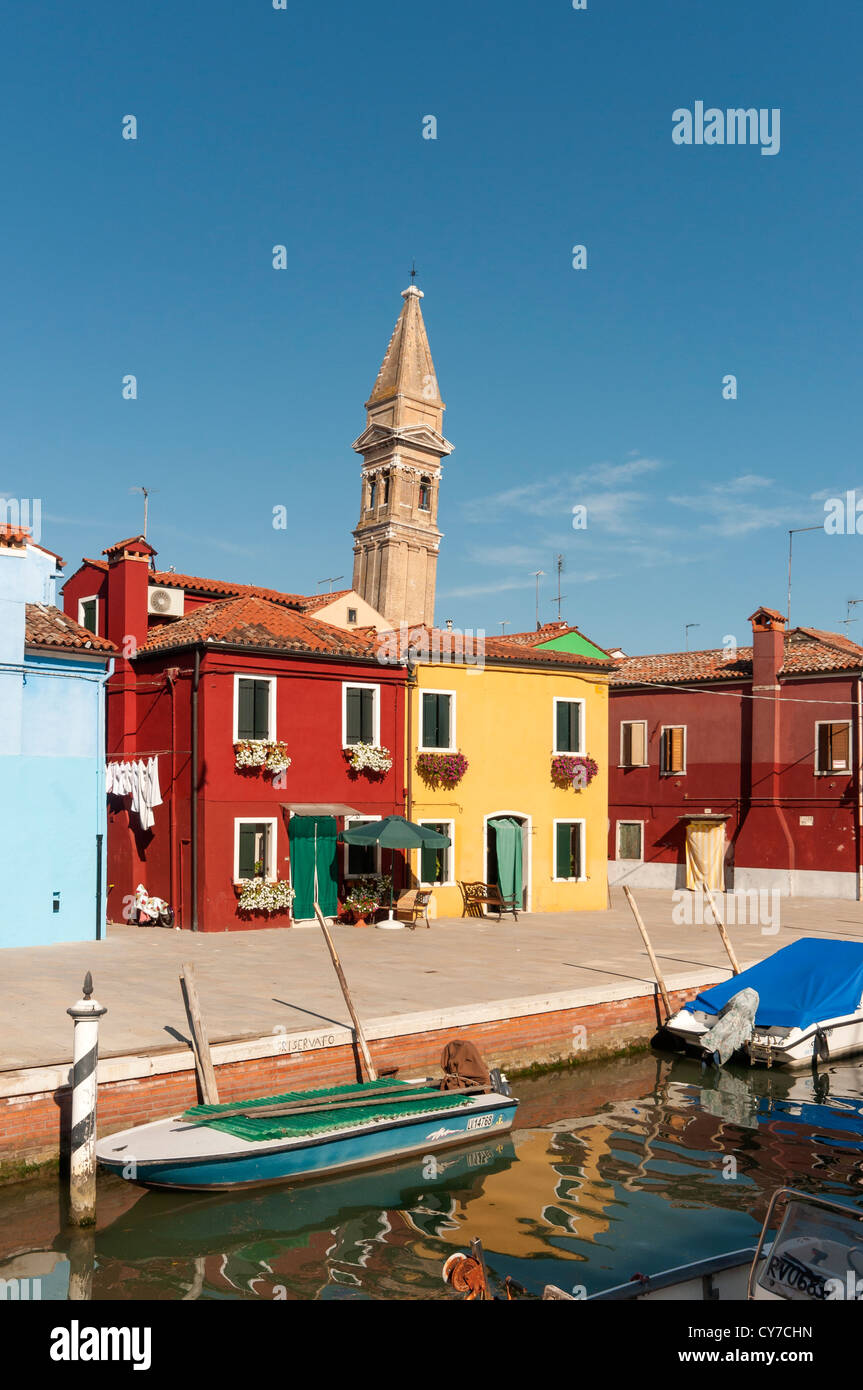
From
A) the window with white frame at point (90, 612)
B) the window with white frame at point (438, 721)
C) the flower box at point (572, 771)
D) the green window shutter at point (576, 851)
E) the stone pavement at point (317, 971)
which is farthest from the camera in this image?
the green window shutter at point (576, 851)

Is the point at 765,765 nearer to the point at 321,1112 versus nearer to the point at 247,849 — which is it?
the point at 247,849

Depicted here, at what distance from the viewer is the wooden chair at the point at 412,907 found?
2357 cm

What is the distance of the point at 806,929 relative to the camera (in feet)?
81.9

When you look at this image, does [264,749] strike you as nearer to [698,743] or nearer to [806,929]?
[806,929]

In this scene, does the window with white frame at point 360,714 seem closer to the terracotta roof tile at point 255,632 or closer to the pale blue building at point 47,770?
the terracotta roof tile at point 255,632

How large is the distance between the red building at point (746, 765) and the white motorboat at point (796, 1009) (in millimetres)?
17547

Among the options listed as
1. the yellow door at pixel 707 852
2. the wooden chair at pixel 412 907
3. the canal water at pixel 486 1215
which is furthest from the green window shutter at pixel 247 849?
the yellow door at pixel 707 852

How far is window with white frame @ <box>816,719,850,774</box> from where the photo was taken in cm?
3381

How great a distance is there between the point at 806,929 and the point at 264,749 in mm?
13175

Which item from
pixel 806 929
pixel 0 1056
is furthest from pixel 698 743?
pixel 0 1056

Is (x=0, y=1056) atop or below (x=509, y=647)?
below

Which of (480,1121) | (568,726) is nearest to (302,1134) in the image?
(480,1121)

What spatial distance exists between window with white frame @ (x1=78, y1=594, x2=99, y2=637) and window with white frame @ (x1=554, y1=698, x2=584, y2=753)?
39.7 ft

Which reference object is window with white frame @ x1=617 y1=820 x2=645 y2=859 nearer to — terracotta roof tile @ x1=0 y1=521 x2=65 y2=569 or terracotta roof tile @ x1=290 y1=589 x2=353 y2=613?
terracotta roof tile @ x1=290 y1=589 x2=353 y2=613
